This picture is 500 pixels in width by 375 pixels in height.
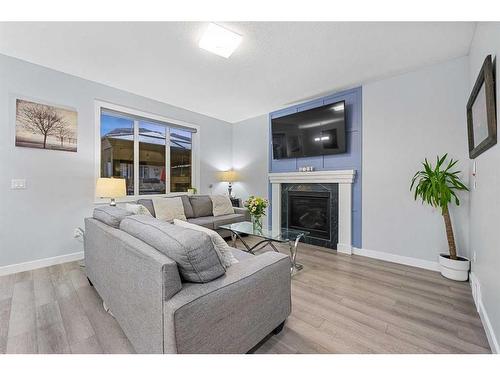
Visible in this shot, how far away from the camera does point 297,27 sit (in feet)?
6.63

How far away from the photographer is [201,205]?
3.97 m

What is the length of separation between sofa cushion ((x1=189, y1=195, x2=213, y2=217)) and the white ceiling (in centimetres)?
186

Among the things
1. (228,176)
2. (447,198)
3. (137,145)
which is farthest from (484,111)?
(137,145)

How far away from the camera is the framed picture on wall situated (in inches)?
55.6

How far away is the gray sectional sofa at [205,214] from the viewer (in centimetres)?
353

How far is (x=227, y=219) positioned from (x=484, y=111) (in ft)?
10.6

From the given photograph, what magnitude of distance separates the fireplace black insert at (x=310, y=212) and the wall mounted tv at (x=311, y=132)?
2.43 feet

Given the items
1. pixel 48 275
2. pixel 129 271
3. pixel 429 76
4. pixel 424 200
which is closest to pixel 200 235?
pixel 129 271

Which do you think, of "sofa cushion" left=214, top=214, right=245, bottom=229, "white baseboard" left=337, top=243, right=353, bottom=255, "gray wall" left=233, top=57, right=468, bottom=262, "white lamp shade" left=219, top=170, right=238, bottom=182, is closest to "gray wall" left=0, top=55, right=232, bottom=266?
"sofa cushion" left=214, top=214, right=245, bottom=229

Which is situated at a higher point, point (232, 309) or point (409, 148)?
point (409, 148)

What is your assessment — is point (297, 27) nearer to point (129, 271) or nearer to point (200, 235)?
point (200, 235)

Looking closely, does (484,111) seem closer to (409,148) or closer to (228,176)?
(409,148)

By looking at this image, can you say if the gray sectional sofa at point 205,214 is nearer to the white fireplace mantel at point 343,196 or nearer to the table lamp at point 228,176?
the table lamp at point 228,176

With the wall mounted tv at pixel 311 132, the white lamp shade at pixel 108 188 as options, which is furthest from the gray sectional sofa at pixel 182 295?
the wall mounted tv at pixel 311 132
